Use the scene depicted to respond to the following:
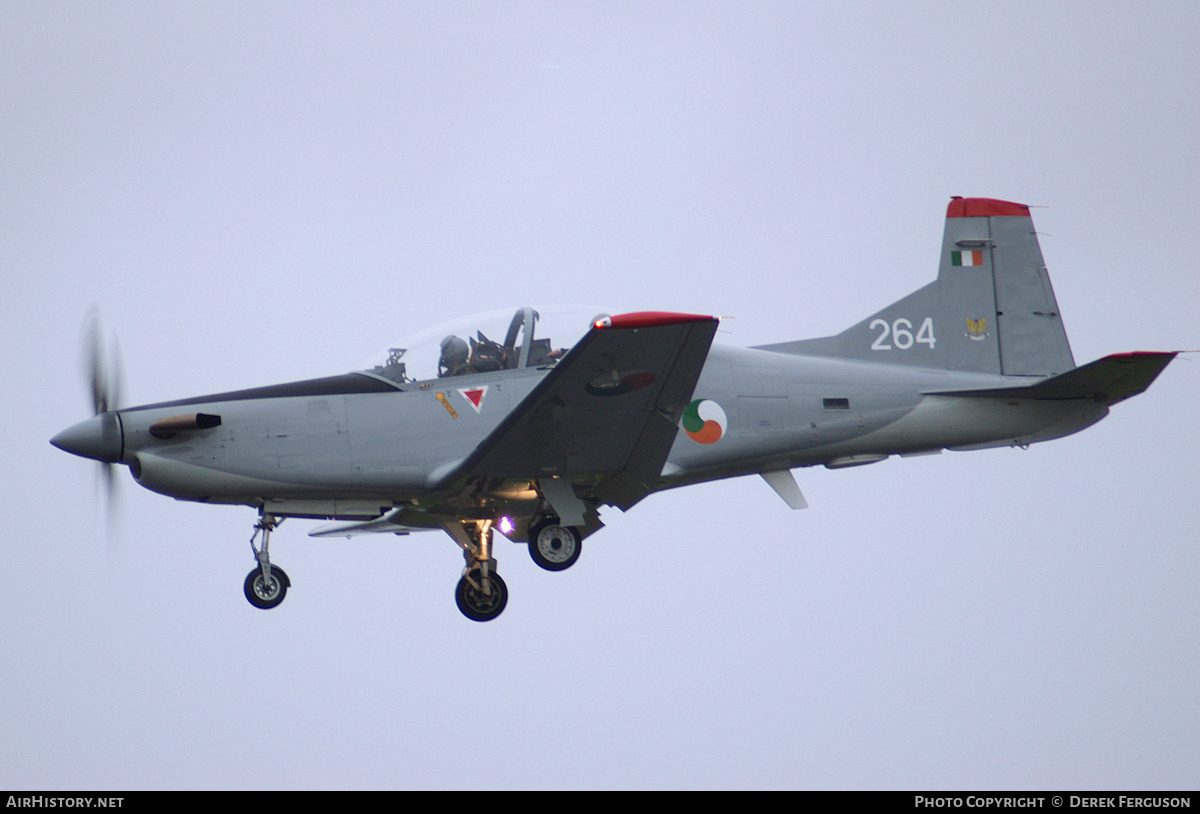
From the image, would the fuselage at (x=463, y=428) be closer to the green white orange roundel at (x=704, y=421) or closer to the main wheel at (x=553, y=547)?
the green white orange roundel at (x=704, y=421)

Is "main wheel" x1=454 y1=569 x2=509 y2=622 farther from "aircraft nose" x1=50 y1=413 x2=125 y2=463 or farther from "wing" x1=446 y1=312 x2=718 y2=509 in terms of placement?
"aircraft nose" x1=50 y1=413 x2=125 y2=463

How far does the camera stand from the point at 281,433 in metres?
12.3

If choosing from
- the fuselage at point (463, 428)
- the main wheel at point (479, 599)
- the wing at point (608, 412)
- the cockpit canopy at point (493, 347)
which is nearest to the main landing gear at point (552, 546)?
the wing at point (608, 412)

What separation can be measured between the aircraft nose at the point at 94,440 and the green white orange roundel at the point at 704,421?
5.45 m

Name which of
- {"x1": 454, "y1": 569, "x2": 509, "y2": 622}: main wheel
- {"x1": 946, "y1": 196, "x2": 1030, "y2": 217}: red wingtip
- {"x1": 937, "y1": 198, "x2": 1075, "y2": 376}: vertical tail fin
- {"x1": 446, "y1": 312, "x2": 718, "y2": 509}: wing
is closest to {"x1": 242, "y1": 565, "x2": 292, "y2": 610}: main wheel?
{"x1": 454, "y1": 569, "x2": 509, "y2": 622}: main wheel

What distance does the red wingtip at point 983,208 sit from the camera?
15.0 meters

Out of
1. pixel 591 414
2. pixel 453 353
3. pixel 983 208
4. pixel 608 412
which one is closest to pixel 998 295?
pixel 983 208

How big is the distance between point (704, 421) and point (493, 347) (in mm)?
2298

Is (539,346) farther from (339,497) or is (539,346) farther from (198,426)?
(198,426)

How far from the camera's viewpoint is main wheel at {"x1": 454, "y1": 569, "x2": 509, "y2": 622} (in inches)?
547

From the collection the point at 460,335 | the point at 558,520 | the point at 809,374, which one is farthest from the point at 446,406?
the point at 809,374

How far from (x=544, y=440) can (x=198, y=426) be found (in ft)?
10.5
